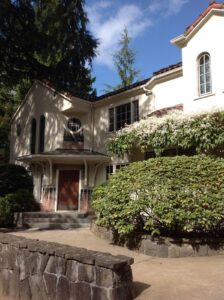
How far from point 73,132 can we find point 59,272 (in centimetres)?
1451

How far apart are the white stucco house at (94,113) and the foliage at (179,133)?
139 cm

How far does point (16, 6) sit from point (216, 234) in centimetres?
1411

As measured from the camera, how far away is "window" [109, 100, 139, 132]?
1727 centimetres

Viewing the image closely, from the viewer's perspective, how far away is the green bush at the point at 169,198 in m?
7.84

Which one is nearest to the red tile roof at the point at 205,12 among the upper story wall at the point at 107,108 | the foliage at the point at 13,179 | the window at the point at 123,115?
the upper story wall at the point at 107,108

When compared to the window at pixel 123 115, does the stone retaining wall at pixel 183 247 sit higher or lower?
lower

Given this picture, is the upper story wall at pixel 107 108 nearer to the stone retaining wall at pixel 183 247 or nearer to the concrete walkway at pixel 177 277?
the stone retaining wall at pixel 183 247

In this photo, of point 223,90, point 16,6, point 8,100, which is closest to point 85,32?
point 16,6

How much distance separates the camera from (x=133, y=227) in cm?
860

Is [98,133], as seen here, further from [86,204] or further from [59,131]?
[86,204]

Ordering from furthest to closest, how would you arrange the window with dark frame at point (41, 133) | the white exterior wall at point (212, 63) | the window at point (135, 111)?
the window with dark frame at point (41, 133) → the window at point (135, 111) → the white exterior wall at point (212, 63)

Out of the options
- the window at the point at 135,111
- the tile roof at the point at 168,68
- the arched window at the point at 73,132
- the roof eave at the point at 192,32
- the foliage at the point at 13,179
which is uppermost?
the roof eave at the point at 192,32

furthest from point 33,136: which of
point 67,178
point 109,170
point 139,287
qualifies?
point 139,287

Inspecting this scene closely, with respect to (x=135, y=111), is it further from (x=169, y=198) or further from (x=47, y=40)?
(x=169, y=198)
